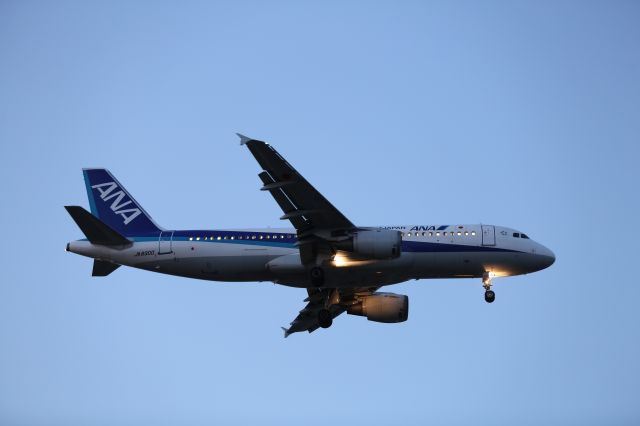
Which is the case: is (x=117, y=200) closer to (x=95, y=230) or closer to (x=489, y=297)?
(x=95, y=230)

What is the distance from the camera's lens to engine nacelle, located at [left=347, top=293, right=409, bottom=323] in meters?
61.8

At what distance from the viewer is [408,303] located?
205ft

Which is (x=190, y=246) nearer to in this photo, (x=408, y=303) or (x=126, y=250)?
(x=126, y=250)

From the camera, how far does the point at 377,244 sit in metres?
53.4

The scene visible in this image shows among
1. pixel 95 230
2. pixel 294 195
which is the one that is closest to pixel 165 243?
pixel 95 230

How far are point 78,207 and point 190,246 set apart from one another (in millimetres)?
6581

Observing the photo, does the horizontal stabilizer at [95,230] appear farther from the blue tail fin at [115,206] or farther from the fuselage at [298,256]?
the blue tail fin at [115,206]

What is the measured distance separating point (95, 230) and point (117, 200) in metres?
4.83

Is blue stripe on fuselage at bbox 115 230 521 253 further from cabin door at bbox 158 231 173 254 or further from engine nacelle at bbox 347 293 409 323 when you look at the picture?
engine nacelle at bbox 347 293 409 323

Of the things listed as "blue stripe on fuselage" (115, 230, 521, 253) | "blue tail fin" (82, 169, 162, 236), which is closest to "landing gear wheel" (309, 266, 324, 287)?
"blue stripe on fuselage" (115, 230, 521, 253)

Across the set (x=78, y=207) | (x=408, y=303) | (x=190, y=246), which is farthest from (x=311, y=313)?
(x=78, y=207)

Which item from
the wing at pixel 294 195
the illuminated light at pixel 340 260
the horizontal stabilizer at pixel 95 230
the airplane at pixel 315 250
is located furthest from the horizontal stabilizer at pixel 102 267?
the illuminated light at pixel 340 260

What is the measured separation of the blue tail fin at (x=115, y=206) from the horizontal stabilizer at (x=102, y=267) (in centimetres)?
205

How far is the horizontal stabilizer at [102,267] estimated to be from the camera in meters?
58.3
